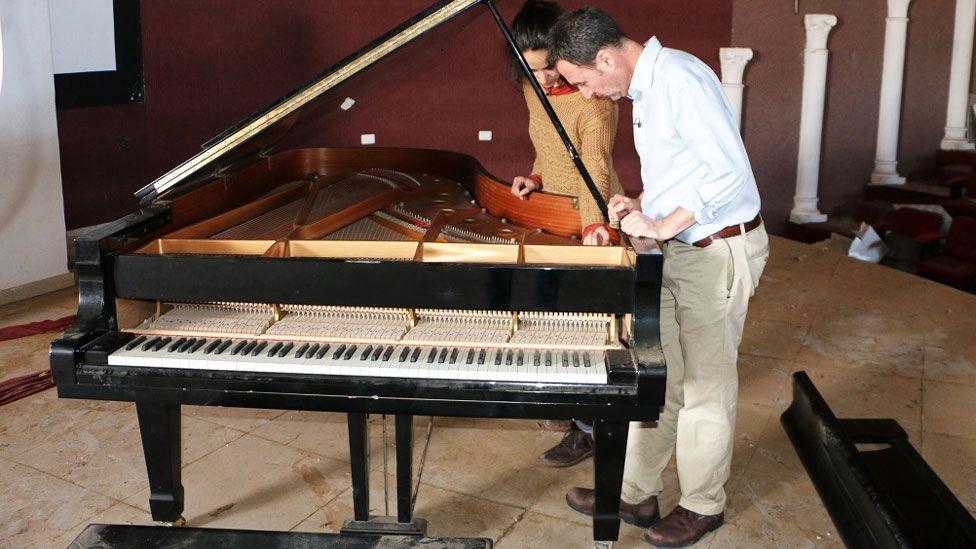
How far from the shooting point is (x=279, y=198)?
3.36 m

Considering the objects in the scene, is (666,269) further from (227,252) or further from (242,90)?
(242,90)

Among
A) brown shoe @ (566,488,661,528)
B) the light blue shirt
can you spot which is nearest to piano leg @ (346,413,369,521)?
brown shoe @ (566,488,661,528)

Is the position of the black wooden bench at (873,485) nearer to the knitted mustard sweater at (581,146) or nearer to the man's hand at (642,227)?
the man's hand at (642,227)

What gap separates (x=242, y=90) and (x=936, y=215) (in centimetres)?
541

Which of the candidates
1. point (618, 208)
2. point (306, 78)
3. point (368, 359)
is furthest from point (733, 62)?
point (368, 359)

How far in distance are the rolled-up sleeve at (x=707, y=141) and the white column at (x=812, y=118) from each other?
6.56 m

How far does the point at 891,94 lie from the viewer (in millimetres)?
8617

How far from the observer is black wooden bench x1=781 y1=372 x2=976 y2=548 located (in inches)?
86.9

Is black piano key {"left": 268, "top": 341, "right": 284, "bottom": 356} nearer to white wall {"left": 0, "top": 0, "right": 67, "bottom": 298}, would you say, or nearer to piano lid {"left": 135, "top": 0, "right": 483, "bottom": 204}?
piano lid {"left": 135, "top": 0, "right": 483, "bottom": 204}

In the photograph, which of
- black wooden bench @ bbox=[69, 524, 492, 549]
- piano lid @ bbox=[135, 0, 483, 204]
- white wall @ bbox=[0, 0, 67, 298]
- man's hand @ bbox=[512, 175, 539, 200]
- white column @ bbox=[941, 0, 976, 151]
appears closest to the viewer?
black wooden bench @ bbox=[69, 524, 492, 549]

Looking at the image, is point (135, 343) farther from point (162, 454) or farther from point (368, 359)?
point (368, 359)

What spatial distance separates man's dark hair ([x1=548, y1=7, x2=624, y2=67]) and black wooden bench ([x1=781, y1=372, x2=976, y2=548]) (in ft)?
4.18

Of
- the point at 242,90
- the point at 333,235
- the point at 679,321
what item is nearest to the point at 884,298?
the point at 679,321

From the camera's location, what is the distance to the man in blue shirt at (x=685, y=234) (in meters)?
2.32
